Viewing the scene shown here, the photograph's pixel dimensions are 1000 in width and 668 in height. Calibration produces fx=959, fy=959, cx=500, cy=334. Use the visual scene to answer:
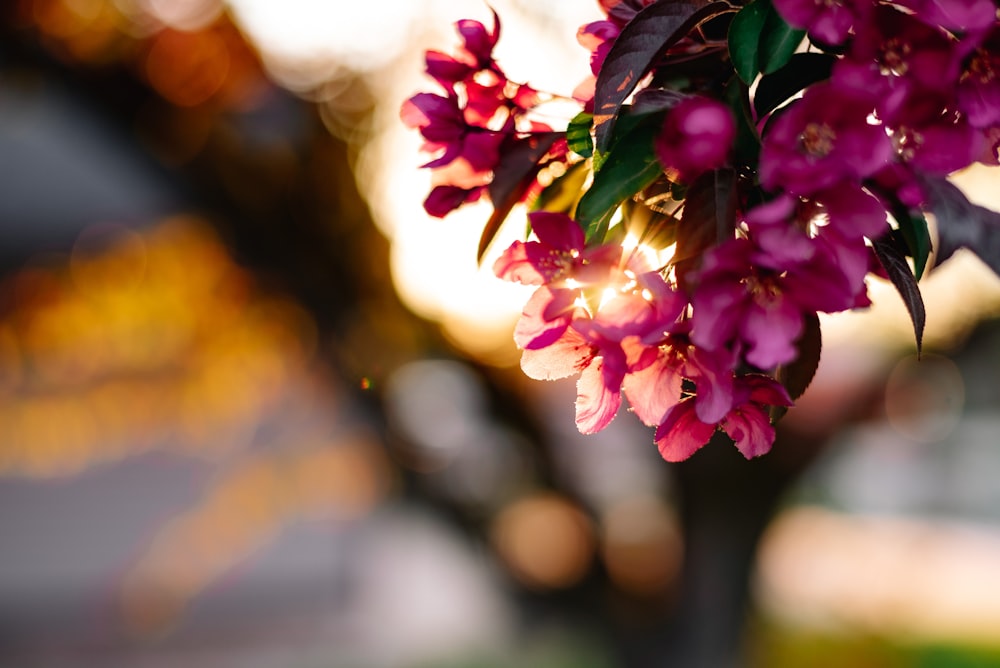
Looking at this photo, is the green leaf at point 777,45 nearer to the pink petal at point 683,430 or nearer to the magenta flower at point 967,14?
the magenta flower at point 967,14

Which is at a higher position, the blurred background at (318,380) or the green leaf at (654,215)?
the green leaf at (654,215)

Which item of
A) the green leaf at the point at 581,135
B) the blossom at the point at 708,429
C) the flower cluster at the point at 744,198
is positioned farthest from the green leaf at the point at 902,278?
the green leaf at the point at 581,135

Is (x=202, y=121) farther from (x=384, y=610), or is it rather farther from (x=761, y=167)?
(x=384, y=610)

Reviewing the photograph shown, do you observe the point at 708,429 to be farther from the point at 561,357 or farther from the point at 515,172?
the point at 515,172

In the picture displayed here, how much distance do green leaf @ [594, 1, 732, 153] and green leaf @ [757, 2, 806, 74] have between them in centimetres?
4

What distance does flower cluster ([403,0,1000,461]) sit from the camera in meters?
0.55

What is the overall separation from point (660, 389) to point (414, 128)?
323mm

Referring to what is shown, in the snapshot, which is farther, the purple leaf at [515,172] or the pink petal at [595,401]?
the purple leaf at [515,172]

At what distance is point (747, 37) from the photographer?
63 centimetres

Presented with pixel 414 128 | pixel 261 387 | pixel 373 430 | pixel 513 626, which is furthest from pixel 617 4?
pixel 513 626

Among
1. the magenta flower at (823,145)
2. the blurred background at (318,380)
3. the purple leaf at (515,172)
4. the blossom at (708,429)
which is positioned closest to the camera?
the magenta flower at (823,145)

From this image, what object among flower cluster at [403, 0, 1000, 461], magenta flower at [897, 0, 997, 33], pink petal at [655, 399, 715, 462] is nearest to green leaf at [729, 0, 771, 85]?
flower cluster at [403, 0, 1000, 461]

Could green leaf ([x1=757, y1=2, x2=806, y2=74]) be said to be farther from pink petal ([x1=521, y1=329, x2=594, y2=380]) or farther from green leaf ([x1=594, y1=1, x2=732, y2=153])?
pink petal ([x1=521, y1=329, x2=594, y2=380])

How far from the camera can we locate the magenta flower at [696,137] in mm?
568
